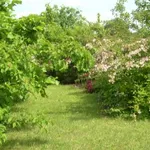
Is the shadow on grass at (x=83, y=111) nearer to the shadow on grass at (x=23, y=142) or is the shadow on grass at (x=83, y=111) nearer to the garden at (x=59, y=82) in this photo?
the garden at (x=59, y=82)

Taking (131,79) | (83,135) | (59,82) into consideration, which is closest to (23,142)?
(83,135)

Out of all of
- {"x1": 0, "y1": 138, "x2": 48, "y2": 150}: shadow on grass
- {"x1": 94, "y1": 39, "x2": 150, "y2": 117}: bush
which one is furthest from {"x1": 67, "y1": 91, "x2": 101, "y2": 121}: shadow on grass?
{"x1": 0, "y1": 138, "x2": 48, "y2": 150}: shadow on grass

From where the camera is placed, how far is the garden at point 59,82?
506 cm

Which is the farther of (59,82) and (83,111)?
(83,111)

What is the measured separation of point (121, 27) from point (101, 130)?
548 centimetres

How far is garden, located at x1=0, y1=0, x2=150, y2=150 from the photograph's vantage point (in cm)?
506

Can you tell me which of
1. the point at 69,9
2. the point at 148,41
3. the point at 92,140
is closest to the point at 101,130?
the point at 92,140

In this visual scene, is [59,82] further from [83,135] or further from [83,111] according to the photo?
[83,111]

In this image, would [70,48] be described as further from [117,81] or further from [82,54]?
[117,81]

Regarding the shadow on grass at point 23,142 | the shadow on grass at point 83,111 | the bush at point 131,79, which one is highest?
the bush at point 131,79

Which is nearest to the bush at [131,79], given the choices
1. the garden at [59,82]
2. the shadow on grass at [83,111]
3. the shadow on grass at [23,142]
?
the garden at [59,82]

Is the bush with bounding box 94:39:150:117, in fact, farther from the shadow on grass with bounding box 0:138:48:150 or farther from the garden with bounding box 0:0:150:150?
the shadow on grass with bounding box 0:138:48:150

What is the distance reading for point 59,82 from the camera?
22.5 ft

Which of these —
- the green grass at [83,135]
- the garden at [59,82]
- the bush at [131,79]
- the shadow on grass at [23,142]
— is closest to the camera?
the garden at [59,82]
